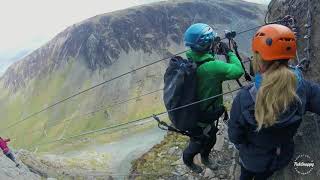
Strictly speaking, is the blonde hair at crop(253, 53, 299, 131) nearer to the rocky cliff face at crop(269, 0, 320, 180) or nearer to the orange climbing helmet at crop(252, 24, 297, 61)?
the orange climbing helmet at crop(252, 24, 297, 61)

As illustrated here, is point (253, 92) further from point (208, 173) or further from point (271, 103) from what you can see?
point (208, 173)

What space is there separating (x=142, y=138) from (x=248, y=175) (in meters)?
127

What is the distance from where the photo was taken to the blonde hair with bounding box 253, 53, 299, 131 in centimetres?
555

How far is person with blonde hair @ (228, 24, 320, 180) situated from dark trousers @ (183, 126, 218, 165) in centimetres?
243

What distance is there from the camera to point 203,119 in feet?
27.5

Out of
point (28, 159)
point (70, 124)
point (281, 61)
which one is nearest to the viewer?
point (281, 61)

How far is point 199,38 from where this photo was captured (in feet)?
24.8

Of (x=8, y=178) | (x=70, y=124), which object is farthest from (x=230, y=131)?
(x=70, y=124)

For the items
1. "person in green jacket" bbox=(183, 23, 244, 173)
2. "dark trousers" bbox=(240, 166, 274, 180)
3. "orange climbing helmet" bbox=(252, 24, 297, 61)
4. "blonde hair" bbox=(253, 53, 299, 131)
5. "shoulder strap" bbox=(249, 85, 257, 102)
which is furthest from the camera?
"person in green jacket" bbox=(183, 23, 244, 173)

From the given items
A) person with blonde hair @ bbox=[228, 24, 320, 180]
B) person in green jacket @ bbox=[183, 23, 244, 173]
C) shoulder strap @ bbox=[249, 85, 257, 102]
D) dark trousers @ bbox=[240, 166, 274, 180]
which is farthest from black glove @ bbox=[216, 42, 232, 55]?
dark trousers @ bbox=[240, 166, 274, 180]

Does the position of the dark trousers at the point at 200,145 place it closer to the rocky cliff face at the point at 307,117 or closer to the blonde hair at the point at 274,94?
the rocky cliff face at the point at 307,117

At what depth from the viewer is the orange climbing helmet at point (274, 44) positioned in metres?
5.76

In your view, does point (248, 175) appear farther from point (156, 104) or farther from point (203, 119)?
point (156, 104)

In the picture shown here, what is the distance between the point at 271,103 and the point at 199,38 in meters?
2.32
